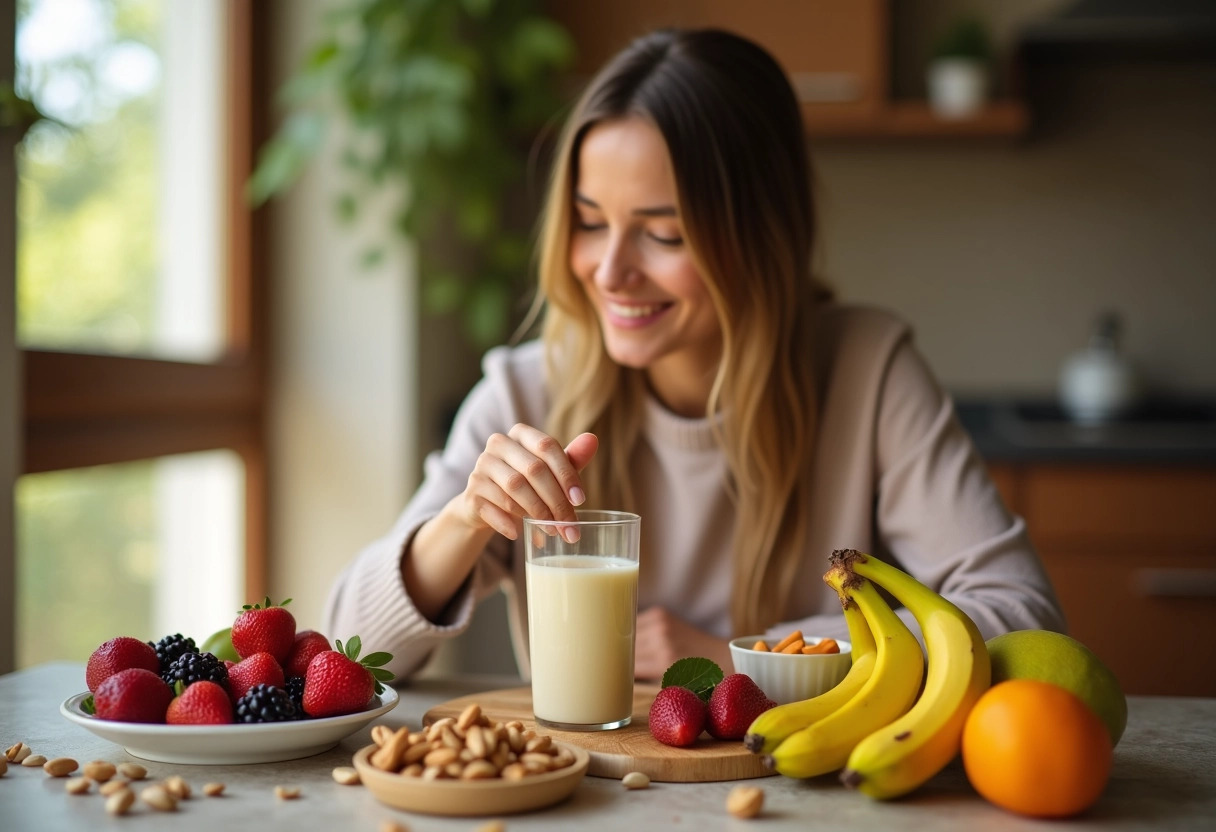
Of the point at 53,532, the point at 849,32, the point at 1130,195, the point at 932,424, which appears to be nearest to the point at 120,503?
the point at 53,532

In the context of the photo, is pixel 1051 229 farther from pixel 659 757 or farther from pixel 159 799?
pixel 159 799

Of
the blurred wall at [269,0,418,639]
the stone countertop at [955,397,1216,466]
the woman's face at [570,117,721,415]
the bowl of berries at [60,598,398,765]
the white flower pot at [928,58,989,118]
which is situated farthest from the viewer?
the white flower pot at [928,58,989,118]

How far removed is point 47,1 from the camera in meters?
1.94

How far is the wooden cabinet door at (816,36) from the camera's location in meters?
2.93

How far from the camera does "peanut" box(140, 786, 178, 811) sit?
32.2 inches

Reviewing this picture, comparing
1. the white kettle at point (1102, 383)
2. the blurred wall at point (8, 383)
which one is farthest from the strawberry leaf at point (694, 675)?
the white kettle at point (1102, 383)

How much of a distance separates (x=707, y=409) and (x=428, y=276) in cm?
124

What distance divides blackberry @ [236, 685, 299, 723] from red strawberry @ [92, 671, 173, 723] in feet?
0.20

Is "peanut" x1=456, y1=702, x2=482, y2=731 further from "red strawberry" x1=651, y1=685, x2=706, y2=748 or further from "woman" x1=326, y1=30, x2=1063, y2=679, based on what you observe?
"woman" x1=326, y1=30, x2=1063, y2=679

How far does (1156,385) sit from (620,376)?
207 cm

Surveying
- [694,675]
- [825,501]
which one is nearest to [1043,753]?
[694,675]

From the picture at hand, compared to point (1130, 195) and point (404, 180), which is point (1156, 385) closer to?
point (1130, 195)

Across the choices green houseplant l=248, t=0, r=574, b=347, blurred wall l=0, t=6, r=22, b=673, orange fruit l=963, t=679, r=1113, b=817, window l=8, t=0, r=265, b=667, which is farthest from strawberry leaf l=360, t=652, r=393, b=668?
green houseplant l=248, t=0, r=574, b=347

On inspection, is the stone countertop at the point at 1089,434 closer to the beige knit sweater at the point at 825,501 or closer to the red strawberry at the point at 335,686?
the beige knit sweater at the point at 825,501
